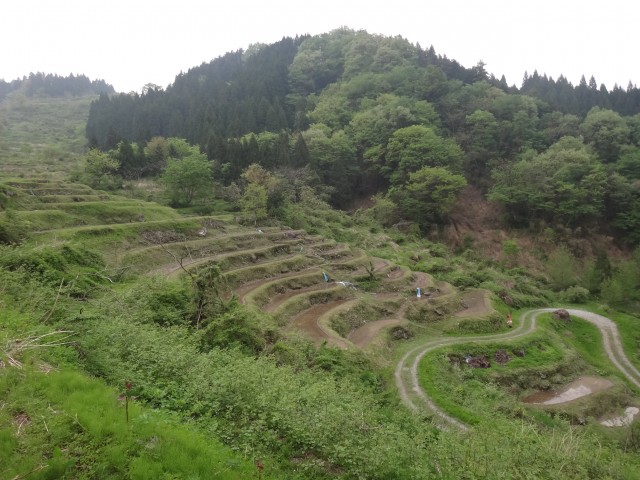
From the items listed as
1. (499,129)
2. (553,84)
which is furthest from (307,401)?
(553,84)

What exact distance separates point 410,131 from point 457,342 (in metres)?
44.5

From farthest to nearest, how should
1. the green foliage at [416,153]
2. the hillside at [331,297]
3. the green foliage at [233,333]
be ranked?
the green foliage at [416,153]
the green foliage at [233,333]
the hillside at [331,297]

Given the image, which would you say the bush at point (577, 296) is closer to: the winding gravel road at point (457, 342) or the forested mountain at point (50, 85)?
the winding gravel road at point (457, 342)

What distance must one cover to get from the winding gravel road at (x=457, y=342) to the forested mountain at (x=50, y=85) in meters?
186

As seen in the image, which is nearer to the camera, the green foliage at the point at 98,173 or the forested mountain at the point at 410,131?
the green foliage at the point at 98,173

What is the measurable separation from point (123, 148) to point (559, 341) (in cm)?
5540

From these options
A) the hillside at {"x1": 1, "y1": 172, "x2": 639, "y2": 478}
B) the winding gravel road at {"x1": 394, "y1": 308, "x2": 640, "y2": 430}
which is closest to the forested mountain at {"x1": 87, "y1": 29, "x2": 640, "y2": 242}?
the hillside at {"x1": 1, "y1": 172, "x2": 639, "y2": 478}

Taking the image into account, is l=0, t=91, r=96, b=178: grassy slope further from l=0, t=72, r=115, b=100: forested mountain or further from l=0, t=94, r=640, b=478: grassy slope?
l=0, t=94, r=640, b=478: grassy slope

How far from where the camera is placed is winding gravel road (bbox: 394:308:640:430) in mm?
18453

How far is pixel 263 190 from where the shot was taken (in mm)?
43875

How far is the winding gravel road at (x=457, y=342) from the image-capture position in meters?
18.5

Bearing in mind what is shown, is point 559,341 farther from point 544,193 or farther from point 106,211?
point 106,211

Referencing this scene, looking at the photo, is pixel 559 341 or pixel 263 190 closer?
pixel 559 341

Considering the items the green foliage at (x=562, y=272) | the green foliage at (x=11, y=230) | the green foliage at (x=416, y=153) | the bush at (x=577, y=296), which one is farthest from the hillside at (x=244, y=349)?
the green foliage at (x=416, y=153)
